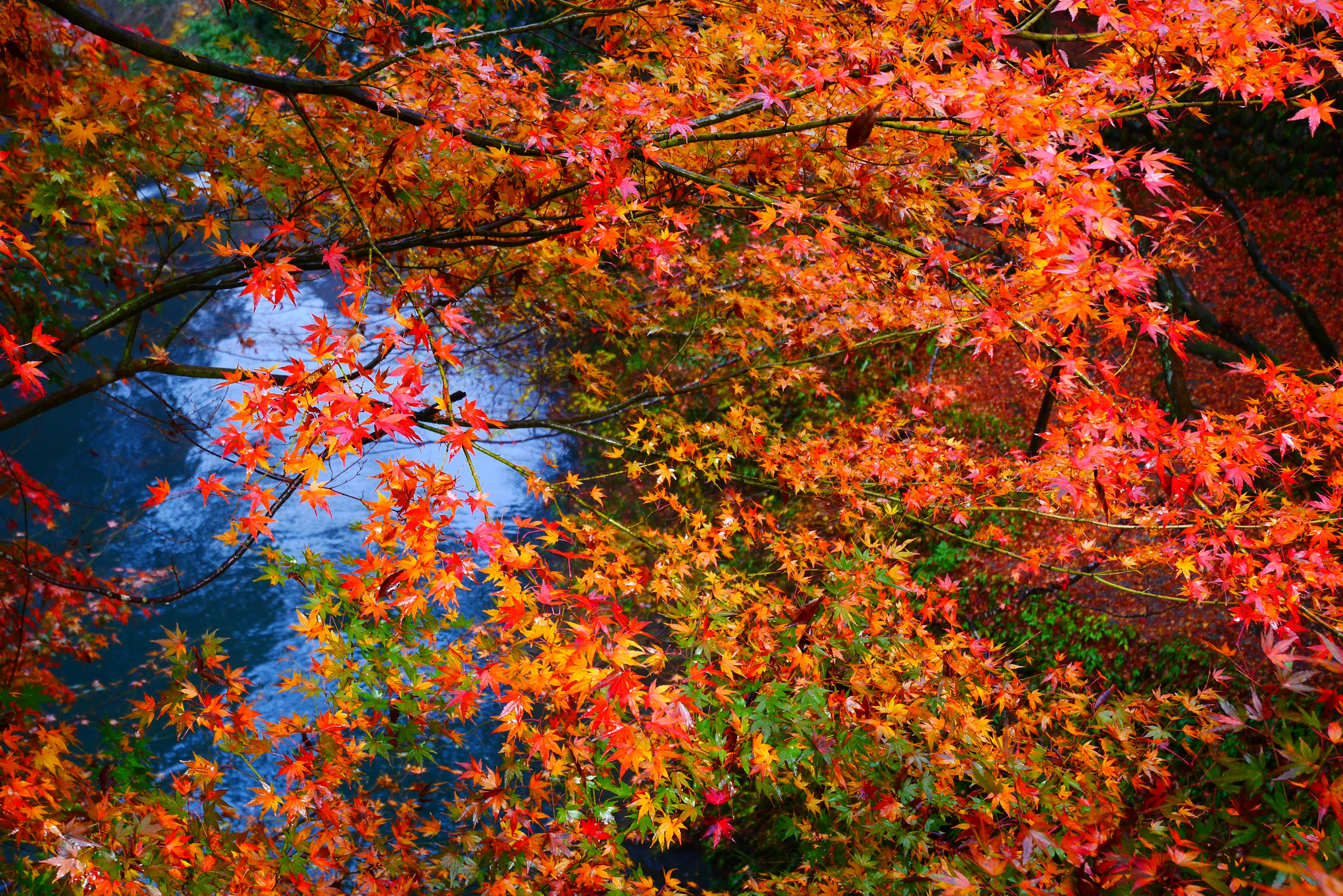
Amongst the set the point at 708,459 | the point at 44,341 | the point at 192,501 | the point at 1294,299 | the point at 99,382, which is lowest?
the point at 708,459

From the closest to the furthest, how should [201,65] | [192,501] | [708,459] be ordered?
[201,65] < [708,459] < [192,501]

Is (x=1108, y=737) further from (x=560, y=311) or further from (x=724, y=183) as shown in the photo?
(x=560, y=311)

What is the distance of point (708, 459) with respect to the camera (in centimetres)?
512

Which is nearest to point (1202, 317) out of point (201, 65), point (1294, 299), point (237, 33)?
point (1294, 299)

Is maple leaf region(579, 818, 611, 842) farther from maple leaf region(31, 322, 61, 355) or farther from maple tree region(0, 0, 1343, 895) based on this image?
maple leaf region(31, 322, 61, 355)

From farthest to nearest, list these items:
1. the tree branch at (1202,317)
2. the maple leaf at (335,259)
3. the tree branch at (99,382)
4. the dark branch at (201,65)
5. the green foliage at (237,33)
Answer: the green foliage at (237,33), the tree branch at (1202,317), the tree branch at (99,382), the maple leaf at (335,259), the dark branch at (201,65)

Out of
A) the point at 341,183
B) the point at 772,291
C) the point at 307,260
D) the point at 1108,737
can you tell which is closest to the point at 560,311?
the point at 772,291

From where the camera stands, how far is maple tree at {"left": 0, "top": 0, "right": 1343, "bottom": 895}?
Answer: 2.37 meters

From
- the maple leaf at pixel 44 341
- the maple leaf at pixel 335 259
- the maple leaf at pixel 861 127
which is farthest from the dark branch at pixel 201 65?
the maple leaf at pixel 861 127

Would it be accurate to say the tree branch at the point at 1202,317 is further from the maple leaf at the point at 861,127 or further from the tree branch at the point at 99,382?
the tree branch at the point at 99,382

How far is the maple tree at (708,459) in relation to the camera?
2.37m

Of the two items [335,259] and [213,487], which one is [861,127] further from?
[213,487]

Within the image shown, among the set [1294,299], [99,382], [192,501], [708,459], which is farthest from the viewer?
[192,501]

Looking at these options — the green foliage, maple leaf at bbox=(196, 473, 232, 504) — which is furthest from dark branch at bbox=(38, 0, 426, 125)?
the green foliage
